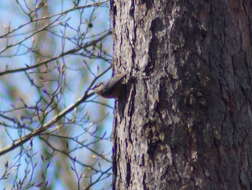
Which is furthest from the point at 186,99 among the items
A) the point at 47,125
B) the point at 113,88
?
the point at 47,125

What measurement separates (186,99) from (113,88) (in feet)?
0.71

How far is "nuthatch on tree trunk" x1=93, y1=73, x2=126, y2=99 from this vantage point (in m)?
1.78

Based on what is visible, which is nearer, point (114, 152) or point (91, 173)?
point (114, 152)

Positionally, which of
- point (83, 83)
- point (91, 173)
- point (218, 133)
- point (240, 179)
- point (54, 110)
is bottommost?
point (240, 179)

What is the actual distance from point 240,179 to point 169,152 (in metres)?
0.19

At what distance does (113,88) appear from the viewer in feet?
5.84

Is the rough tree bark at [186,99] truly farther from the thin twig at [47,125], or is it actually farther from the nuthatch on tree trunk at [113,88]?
the thin twig at [47,125]

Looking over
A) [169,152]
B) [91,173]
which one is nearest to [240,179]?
[169,152]

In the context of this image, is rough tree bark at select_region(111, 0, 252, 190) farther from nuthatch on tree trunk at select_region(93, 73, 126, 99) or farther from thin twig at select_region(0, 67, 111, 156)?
thin twig at select_region(0, 67, 111, 156)

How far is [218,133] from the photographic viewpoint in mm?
1646

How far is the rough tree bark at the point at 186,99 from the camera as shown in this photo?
5.38 feet

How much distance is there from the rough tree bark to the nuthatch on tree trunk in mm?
22

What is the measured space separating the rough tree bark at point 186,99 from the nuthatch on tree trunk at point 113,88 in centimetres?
2

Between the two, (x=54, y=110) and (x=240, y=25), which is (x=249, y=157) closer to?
(x=240, y=25)
